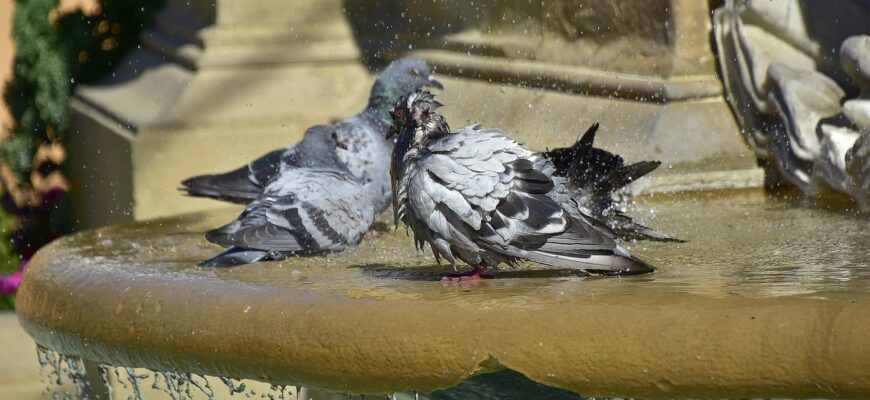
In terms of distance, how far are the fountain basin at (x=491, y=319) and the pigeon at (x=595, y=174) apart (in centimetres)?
14

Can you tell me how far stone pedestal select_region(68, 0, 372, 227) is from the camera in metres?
5.17

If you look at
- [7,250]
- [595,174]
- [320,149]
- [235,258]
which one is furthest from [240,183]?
[7,250]

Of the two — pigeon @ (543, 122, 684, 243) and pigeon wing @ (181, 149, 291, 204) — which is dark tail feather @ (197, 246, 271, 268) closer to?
pigeon wing @ (181, 149, 291, 204)

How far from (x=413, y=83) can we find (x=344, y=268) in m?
1.12

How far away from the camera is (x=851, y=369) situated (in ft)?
6.41

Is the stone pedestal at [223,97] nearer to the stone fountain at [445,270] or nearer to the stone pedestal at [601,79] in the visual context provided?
the stone fountain at [445,270]

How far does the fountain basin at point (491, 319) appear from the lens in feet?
6.63

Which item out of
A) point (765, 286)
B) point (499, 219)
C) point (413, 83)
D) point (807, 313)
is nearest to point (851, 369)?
point (807, 313)

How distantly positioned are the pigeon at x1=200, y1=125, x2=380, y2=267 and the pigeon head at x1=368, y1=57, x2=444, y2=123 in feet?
1.58

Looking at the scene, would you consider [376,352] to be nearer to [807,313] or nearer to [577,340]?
[577,340]

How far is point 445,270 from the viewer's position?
2.84 meters

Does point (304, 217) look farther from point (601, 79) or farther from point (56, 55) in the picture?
point (56, 55)

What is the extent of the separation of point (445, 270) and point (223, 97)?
2.59 metres

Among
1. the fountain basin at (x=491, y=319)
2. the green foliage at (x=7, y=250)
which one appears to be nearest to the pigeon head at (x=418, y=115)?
the fountain basin at (x=491, y=319)
